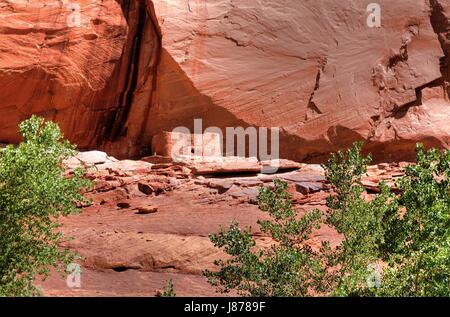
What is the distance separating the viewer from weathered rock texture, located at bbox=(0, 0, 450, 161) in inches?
957

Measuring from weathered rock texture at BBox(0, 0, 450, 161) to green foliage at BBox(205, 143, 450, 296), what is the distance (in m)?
7.53

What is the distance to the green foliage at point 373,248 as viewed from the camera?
14.0m

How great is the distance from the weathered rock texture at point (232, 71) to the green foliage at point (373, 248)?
7.53 meters

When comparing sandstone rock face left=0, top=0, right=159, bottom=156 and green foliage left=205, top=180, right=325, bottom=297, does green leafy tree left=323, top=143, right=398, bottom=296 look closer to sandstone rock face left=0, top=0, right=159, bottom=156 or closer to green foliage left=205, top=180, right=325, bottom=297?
green foliage left=205, top=180, right=325, bottom=297

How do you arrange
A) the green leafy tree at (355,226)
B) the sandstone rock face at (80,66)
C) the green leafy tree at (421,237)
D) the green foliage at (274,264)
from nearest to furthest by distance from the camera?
1. the green leafy tree at (421,237)
2. the green leafy tree at (355,226)
3. the green foliage at (274,264)
4. the sandstone rock face at (80,66)

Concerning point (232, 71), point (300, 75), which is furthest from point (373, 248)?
point (232, 71)

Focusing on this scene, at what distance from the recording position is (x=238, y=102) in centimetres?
2439

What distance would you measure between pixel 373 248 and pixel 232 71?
397 inches

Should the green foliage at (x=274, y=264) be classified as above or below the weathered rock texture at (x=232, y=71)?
below

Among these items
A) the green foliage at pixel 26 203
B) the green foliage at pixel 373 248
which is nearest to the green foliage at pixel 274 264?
the green foliage at pixel 373 248

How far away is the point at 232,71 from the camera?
2445 cm

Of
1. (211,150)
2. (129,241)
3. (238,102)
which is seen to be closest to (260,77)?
(238,102)

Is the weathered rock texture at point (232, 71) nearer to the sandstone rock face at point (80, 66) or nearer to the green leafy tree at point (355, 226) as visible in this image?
the sandstone rock face at point (80, 66)

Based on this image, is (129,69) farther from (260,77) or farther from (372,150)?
(372,150)
